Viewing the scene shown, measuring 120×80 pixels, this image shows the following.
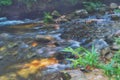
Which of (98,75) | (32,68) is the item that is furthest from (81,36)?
(98,75)

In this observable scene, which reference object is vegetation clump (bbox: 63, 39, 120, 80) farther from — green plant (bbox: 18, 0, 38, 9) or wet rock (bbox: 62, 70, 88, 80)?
green plant (bbox: 18, 0, 38, 9)

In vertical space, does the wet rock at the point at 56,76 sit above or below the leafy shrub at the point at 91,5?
below

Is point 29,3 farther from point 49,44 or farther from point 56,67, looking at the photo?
point 56,67

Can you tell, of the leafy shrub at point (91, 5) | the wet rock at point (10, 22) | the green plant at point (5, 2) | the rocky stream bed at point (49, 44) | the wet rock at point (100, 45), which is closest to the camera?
the rocky stream bed at point (49, 44)

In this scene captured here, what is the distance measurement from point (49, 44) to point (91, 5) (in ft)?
18.0

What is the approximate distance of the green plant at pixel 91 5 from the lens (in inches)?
488

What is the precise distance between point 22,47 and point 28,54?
68cm

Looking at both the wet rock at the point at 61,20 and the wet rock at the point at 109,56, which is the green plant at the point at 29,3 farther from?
the wet rock at the point at 109,56

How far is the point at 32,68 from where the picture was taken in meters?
6.02

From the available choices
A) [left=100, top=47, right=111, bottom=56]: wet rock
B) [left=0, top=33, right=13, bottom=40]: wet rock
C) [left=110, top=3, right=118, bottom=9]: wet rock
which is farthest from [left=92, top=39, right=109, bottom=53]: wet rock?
[left=110, top=3, right=118, bottom=9]: wet rock

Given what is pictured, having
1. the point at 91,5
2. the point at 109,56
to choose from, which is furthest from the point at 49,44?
the point at 91,5

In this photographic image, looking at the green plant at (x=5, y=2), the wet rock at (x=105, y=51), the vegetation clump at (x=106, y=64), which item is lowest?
the wet rock at (x=105, y=51)

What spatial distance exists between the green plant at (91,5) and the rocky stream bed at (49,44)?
101 cm

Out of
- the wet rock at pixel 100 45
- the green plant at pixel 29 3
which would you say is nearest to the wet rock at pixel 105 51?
the wet rock at pixel 100 45
